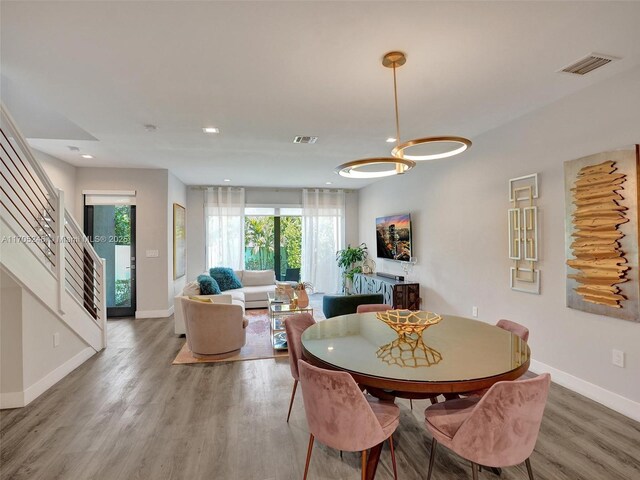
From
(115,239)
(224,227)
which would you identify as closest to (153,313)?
(115,239)

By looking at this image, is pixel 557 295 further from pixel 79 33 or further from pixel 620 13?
pixel 79 33

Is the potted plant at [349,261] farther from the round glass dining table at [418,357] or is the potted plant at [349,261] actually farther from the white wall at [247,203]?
the round glass dining table at [418,357]

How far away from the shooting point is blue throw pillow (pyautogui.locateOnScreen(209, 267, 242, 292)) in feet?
20.4

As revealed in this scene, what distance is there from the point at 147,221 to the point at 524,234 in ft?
18.8

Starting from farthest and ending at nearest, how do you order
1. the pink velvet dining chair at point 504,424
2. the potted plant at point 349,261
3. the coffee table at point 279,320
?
the potted plant at point 349,261 → the coffee table at point 279,320 → the pink velvet dining chair at point 504,424

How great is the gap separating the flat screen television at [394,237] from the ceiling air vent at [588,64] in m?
3.14

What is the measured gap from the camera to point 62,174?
5.26m

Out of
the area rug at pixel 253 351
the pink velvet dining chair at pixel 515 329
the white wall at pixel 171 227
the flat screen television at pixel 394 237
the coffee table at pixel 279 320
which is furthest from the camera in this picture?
the white wall at pixel 171 227

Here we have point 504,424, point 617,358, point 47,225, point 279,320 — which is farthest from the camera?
point 279,320

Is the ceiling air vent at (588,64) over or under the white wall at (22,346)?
over

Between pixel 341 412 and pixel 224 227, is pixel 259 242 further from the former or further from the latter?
pixel 341 412

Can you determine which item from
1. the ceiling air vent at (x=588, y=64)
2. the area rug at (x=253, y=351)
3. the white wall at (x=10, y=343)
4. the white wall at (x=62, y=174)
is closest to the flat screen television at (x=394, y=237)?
the area rug at (x=253, y=351)

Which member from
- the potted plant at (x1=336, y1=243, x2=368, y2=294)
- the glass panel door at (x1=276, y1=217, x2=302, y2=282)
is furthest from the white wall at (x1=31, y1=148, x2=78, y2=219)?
the potted plant at (x1=336, y1=243, x2=368, y2=294)

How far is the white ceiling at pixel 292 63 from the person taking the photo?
185cm
